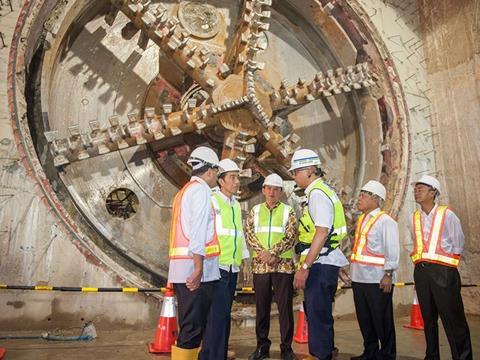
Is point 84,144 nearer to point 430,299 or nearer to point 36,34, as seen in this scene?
point 36,34

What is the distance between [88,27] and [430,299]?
4208 millimetres

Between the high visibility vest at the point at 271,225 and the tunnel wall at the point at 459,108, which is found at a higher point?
the tunnel wall at the point at 459,108

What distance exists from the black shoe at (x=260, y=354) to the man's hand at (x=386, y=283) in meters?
0.98

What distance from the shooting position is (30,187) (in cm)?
345

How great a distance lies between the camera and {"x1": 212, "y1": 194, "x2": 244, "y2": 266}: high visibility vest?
9.45 feet

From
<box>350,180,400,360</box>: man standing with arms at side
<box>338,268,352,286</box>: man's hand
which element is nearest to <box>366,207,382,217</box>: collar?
<box>350,180,400,360</box>: man standing with arms at side

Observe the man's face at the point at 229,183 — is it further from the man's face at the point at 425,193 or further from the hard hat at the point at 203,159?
the man's face at the point at 425,193

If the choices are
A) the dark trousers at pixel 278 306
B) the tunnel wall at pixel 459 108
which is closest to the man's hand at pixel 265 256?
the dark trousers at pixel 278 306

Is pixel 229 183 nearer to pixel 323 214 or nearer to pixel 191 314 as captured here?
pixel 323 214

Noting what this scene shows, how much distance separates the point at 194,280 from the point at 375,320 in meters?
1.59

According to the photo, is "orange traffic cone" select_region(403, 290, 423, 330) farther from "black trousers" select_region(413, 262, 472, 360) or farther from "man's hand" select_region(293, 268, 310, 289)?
"man's hand" select_region(293, 268, 310, 289)

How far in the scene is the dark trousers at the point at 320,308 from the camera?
109 inches

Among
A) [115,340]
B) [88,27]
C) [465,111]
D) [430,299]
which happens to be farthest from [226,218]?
[465,111]

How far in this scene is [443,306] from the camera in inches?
118
